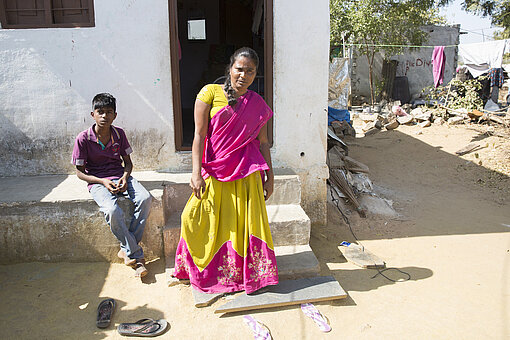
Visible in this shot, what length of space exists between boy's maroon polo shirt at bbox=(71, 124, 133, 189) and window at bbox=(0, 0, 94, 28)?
1.53 metres

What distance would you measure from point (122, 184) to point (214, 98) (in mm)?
1320

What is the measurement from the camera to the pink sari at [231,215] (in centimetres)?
280

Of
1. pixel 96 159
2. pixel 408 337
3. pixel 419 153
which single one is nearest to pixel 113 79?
pixel 96 159

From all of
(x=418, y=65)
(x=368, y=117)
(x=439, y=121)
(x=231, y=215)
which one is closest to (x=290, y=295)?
(x=231, y=215)

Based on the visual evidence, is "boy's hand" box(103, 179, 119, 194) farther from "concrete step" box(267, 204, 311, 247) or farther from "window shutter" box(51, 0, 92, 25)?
"window shutter" box(51, 0, 92, 25)

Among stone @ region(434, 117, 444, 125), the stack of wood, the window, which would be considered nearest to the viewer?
the window

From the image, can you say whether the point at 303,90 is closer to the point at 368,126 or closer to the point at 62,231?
the point at 62,231

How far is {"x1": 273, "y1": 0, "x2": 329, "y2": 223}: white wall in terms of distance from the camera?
4.32 metres

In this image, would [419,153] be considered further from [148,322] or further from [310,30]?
[148,322]

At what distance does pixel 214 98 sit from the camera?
8.93 ft

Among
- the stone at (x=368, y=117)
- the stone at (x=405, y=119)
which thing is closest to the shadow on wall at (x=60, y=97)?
the stone at (x=405, y=119)

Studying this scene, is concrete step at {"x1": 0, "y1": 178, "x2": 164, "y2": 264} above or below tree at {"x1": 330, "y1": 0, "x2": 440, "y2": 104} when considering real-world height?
below

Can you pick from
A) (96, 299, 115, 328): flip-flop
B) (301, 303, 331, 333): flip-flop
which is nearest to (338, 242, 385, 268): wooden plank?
(301, 303, 331, 333): flip-flop

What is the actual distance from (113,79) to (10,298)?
2.38 metres
